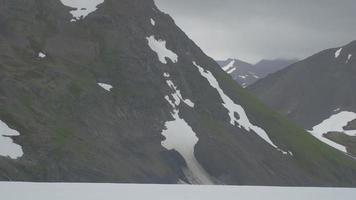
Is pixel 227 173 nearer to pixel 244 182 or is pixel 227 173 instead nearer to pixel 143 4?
pixel 244 182

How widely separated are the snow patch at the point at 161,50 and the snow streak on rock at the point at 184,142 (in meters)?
15.1

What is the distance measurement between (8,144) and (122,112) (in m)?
31.6

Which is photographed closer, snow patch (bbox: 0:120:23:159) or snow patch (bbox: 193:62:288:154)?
snow patch (bbox: 0:120:23:159)

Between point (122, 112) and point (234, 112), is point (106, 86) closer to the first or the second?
point (122, 112)

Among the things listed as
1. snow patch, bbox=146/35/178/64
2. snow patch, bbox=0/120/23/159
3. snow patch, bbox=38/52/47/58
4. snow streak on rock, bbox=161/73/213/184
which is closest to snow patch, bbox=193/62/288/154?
snow patch, bbox=146/35/178/64

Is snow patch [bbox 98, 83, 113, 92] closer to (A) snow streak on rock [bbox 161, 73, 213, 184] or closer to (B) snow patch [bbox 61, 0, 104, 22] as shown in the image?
(A) snow streak on rock [bbox 161, 73, 213, 184]

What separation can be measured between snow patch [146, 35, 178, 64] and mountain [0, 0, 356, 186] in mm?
380

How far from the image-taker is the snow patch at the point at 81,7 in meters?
116

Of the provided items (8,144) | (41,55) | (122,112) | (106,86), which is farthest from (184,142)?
(8,144)

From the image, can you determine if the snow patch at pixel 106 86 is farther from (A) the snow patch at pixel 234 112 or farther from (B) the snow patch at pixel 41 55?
(A) the snow patch at pixel 234 112

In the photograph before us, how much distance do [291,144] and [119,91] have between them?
5925cm

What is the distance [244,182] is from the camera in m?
103

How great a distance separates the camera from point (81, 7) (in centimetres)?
11881

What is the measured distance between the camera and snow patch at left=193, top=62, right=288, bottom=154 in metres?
127
